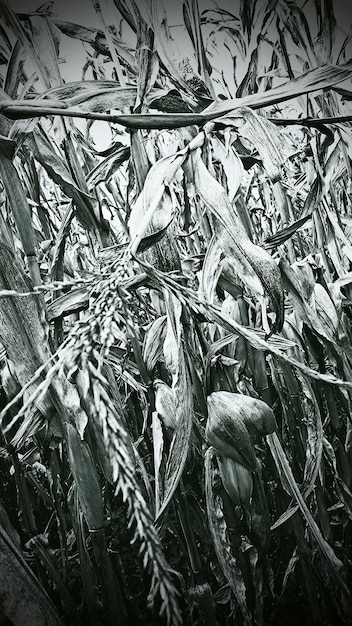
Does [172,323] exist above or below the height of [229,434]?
above

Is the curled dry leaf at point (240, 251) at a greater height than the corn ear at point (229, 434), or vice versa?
the curled dry leaf at point (240, 251)

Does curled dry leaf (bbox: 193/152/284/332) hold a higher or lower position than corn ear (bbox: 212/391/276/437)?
higher

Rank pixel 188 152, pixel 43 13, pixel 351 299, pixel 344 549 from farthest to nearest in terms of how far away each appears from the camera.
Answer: pixel 351 299, pixel 344 549, pixel 43 13, pixel 188 152

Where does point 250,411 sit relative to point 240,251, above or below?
below

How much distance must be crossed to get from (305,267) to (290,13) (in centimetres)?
39

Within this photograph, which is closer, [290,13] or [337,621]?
[337,621]

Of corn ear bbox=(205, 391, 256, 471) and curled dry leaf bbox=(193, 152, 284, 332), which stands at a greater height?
curled dry leaf bbox=(193, 152, 284, 332)

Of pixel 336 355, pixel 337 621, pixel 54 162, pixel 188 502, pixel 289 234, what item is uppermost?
pixel 54 162

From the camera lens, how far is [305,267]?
1.63 ft

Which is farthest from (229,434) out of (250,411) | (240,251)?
(240,251)

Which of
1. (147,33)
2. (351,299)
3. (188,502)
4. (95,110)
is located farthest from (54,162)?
(351,299)

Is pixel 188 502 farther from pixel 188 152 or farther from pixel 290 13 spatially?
pixel 290 13

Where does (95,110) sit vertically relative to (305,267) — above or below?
above

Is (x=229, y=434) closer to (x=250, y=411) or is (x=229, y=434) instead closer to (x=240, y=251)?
(x=250, y=411)
